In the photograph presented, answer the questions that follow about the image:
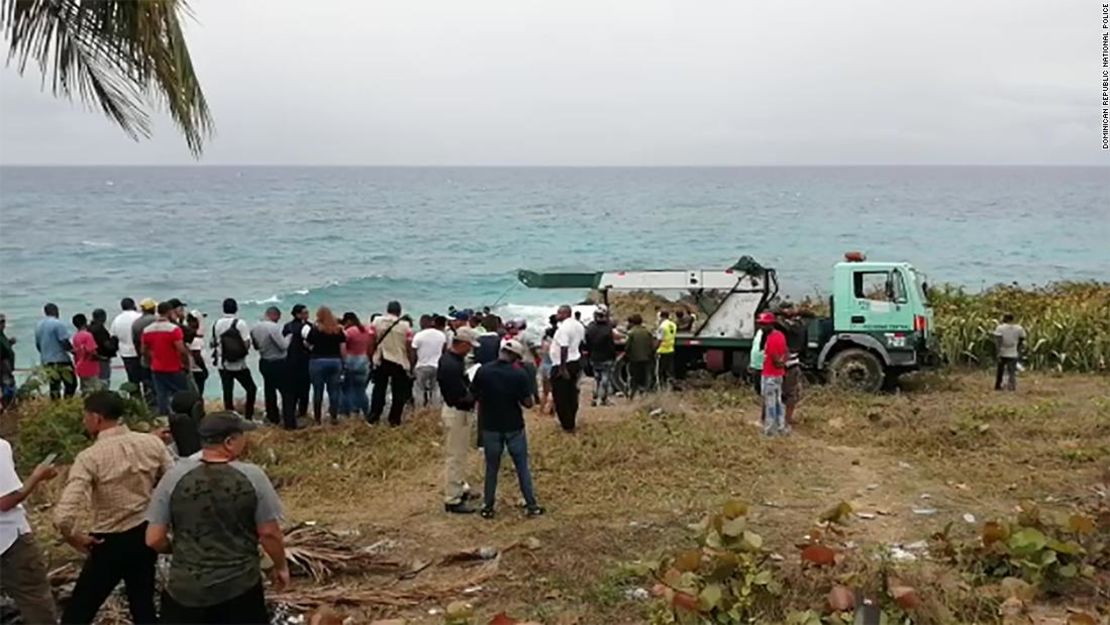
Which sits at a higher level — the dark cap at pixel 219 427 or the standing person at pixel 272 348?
the dark cap at pixel 219 427

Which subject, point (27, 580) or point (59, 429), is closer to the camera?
point (27, 580)

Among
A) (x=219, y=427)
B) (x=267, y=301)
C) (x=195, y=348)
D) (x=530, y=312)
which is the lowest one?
(x=267, y=301)

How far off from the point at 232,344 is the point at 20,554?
6.42m

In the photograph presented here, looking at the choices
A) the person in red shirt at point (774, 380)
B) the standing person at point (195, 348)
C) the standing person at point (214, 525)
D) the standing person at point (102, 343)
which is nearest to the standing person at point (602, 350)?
the person in red shirt at point (774, 380)

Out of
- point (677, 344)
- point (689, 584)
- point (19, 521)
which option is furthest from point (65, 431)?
point (677, 344)

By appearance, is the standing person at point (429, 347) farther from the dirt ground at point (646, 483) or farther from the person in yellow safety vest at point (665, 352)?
the person in yellow safety vest at point (665, 352)

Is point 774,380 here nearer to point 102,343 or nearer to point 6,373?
point 102,343

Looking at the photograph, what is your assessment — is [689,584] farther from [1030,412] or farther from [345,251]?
[345,251]

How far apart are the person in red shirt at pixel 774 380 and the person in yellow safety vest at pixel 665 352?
3.14 metres

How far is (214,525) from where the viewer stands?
4.41m

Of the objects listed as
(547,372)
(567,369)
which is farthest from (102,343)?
(567,369)

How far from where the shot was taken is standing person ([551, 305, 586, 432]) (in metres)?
11.4

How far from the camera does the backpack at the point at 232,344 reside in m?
11.4

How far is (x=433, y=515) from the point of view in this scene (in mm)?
8500
